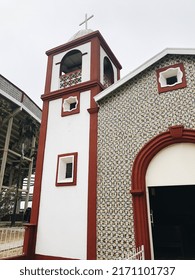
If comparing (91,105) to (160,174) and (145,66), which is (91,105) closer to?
(145,66)

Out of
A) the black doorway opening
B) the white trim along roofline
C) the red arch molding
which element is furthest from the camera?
the black doorway opening

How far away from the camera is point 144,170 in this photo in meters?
6.21

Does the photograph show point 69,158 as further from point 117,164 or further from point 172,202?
point 172,202

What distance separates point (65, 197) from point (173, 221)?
179 inches

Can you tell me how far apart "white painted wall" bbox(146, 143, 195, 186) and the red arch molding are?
0.15 metres

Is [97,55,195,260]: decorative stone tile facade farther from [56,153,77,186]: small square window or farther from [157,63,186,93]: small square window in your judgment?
[56,153,77,186]: small square window

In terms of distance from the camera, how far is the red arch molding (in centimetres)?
554

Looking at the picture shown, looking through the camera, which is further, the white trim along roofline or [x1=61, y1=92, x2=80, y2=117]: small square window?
[x1=61, y1=92, x2=80, y2=117]: small square window

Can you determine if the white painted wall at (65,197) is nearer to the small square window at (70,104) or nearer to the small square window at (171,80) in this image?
the small square window at (70,104)

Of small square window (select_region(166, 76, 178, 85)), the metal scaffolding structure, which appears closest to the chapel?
small square window (select_region(166, 76, 178, 85))

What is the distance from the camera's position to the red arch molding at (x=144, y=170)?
554 centimetres

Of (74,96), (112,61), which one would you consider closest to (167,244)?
(74,96)

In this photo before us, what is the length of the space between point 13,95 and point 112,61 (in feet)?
24.6

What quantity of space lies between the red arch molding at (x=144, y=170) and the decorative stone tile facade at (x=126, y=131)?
16 cm
